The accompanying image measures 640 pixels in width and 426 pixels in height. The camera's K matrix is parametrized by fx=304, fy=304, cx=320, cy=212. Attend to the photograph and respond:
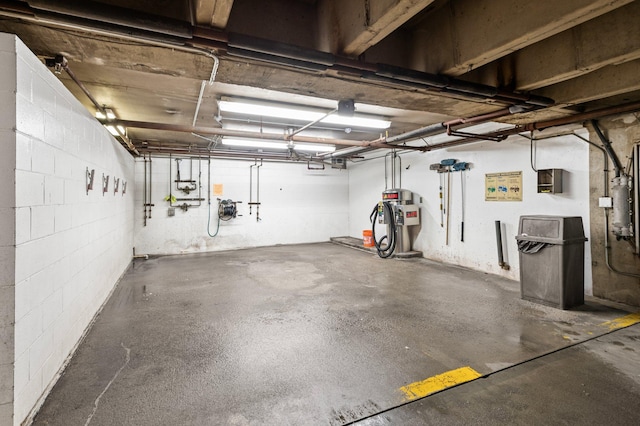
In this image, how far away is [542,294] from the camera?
354 cm

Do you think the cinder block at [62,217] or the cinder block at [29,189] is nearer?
the cinder block at [29,189]

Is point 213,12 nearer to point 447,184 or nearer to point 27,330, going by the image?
point 27,330

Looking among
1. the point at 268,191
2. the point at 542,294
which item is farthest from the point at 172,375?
the point at 268,191

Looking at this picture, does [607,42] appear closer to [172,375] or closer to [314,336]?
Result: [314,336]

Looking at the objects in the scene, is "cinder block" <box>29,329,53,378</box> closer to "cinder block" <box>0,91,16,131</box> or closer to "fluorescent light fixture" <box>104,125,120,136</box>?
"cinder block" <box>0,91,16,131</box>

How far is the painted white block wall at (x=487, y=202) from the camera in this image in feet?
12.9

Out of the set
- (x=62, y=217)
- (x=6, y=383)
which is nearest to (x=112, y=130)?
(x=62, y=217)

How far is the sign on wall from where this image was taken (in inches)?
181

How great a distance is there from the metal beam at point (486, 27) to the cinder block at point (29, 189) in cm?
271

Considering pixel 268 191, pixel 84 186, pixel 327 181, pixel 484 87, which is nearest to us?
pixel 484 87

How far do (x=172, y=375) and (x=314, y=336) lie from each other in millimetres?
1164

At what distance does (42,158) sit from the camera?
1.90m

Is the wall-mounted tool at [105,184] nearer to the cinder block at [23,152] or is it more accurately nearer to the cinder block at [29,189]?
the cinder block at [29,189]

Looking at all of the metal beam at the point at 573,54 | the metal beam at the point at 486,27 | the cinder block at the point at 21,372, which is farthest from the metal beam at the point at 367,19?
the cinder block at the point at 21,372
